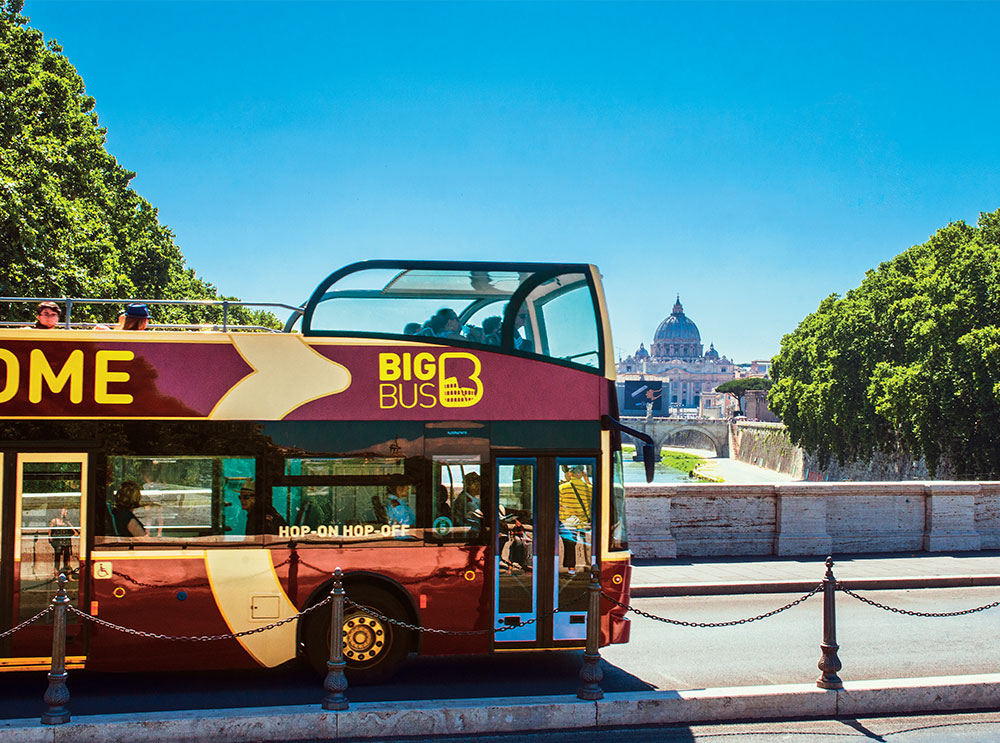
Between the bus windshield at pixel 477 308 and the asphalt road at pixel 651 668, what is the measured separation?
9.09 ft

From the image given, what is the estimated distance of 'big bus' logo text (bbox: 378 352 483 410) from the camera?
7992 mm

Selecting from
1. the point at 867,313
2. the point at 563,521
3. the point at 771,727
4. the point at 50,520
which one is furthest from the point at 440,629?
the point at 867,313

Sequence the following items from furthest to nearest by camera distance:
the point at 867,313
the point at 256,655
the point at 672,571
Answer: the point at 867,313
the point at 672,571
the point at 256,655

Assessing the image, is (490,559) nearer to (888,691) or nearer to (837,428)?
(888,691)

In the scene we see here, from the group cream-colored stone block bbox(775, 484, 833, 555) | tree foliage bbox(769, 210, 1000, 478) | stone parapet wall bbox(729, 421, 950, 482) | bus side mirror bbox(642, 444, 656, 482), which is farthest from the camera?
stone parapet wall bbox(729, 421, 950, 482)

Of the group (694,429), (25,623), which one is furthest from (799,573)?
(694,429)

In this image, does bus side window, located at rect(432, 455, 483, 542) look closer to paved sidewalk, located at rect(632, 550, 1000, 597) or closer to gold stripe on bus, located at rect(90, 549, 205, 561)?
gold stripe on bus, located at rect(90, 549, 205, 561)

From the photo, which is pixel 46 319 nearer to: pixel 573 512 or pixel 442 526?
pixel 442 526

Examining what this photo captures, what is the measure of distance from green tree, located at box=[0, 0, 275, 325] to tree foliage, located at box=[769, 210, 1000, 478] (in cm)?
3057

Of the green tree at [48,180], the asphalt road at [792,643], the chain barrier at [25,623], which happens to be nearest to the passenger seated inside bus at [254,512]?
the chain barrier at [25,623]

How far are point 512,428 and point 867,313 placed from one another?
153 feet

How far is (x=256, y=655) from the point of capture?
7.72 metres

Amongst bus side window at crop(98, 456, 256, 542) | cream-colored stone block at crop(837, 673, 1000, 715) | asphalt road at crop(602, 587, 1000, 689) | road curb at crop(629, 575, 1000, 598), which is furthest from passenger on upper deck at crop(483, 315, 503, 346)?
road curb at crop(629, 575, 1000, 598)

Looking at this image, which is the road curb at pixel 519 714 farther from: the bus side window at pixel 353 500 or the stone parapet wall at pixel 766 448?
the stone parapet wall at pixel 766 448
